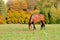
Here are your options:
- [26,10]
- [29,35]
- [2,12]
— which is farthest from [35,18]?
[26,10]

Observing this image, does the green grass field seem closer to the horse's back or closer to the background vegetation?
the horse's back

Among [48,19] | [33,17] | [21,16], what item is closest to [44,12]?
[48,19]

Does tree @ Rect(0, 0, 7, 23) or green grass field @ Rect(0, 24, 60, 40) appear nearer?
green grass field @ Rect(0, 24, 60, 40)

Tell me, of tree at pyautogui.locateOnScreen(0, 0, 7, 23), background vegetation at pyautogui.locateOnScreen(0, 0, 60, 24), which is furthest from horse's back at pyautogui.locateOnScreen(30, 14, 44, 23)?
tree at pyautogui.locateOnScreen(0, 0, 7, 23)

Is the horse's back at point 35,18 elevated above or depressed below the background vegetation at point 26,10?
above

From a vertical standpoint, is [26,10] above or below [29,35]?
below

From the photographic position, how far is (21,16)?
4469 cm

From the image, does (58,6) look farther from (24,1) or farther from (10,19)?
(10,19)

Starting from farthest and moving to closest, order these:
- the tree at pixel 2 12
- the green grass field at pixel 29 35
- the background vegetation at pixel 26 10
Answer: the background vegetation at pixel 26 10 → the tree at pixel 2 12 → the green grass field at pixel 29 35

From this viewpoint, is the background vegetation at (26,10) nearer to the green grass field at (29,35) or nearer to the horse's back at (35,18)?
the horse's back at (35,18)

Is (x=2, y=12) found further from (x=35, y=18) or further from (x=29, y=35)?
(x=29, y=35)

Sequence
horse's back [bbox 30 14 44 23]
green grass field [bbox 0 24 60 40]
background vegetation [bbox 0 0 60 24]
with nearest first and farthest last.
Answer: green grass field [bbox 0 24 60 40]
horse's back [bbox 30 14 44 23]
background vegetation [bbox 0 0 60 24]

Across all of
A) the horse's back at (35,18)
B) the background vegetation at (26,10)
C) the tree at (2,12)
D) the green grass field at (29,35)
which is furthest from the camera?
the background vegetation at (26,10)

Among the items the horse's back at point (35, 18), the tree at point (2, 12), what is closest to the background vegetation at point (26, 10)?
the tree at point (2, 12)
